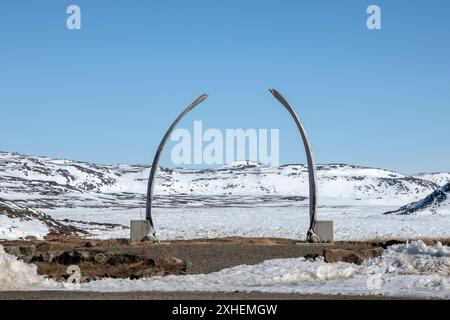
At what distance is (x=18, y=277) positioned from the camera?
19.3m

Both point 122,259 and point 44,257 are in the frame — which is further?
point 44,257

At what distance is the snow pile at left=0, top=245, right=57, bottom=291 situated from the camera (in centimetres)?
1866

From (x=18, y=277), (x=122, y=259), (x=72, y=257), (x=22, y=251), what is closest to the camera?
(x=18, y=277)

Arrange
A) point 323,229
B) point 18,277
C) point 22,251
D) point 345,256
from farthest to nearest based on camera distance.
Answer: point 323,229
point 22,251
point 345,256
point 18,277

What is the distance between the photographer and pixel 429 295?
52.4ft

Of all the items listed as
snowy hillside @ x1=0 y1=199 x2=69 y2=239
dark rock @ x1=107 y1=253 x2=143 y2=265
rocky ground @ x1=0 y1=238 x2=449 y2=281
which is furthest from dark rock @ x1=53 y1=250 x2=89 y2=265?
snowy hillside @ x1=0 y1=199 x2=69 y2=239

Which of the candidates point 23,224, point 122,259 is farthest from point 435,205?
point 122,259

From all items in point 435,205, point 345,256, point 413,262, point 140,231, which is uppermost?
point 413,262

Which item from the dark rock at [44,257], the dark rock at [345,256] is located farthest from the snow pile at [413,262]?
the dark rock at [44,257]

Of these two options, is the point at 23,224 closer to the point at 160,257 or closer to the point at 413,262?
the point at 160,257

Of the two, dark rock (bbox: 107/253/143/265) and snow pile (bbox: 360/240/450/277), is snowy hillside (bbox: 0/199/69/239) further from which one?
snow pile (bbox: 360/240/450/277)

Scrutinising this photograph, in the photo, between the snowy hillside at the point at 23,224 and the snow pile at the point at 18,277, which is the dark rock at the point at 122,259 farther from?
the snowy hillside at the point at 23,224

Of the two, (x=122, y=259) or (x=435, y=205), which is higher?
(x=122, y=259)

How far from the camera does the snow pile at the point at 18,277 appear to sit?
18.7 meters
